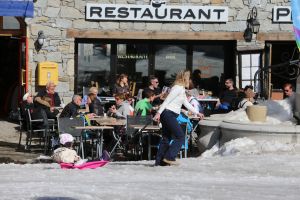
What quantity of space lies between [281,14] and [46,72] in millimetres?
6146

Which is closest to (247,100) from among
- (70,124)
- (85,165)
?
(70,124)

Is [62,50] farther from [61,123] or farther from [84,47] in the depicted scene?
[61,123]

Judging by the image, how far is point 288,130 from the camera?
36.1 ft

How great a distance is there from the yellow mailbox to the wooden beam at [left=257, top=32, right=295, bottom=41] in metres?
5.28

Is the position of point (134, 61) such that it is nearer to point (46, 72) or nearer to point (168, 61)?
point (168, 61)

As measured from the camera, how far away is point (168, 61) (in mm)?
18906

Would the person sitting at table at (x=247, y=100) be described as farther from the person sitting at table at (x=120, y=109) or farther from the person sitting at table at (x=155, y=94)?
the person sitting at table at (x=120, y=109)

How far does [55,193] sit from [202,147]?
14.9 ft

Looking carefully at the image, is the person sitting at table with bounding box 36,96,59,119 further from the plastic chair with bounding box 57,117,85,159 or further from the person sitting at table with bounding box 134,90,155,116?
the plastic chair with bounding box 57,117,85,159

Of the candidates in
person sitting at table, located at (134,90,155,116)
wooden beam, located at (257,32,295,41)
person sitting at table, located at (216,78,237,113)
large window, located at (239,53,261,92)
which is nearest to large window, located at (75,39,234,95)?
large window, located at (239,53,261,92)

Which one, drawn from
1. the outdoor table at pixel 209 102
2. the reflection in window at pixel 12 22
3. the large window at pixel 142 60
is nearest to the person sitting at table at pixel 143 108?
the outdoor table at pixel 209 102

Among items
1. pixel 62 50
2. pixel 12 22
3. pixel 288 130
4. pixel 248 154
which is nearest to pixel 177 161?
pixel 248 154

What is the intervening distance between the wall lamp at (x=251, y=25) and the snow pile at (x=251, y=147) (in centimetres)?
730

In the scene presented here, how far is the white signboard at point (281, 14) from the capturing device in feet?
60.1
